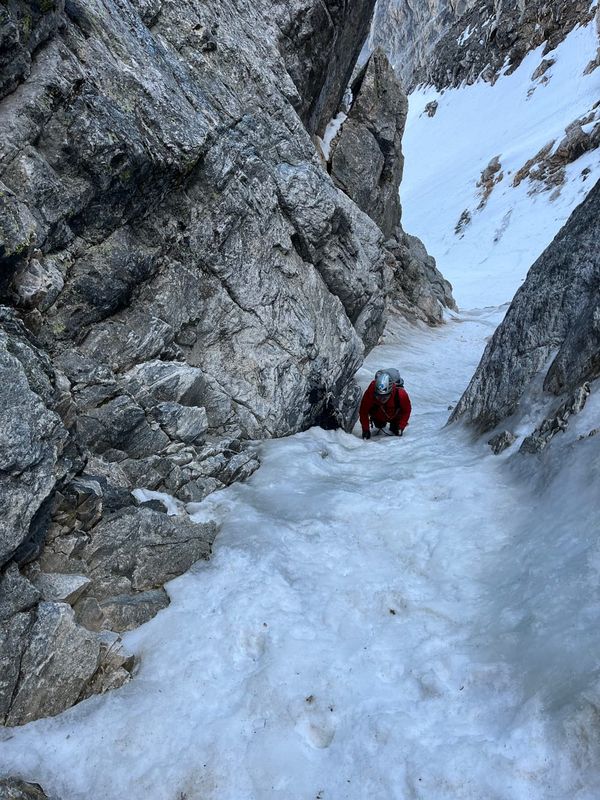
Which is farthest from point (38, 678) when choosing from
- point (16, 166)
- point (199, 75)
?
point (199, 75)

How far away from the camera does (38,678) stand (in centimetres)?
489

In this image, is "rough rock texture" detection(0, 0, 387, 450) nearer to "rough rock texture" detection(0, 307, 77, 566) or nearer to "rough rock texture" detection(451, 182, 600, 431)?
"rough rock texture" detection(0, 307, 77, 566)

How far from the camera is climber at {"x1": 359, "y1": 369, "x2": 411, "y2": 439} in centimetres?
1259

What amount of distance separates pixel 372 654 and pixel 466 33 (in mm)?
124590

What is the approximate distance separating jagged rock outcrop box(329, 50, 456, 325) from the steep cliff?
7.53 metres

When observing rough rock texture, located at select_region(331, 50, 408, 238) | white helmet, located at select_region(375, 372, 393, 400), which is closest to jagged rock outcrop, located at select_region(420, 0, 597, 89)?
rough rock texture, located at select_region(331, 50, 408, 238)

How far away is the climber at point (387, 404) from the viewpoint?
1259 cm

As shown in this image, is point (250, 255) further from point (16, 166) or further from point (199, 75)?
point (16, 166)

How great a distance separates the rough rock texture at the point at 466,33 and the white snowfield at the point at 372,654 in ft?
275

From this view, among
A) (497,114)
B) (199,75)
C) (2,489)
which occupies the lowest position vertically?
(2,489)

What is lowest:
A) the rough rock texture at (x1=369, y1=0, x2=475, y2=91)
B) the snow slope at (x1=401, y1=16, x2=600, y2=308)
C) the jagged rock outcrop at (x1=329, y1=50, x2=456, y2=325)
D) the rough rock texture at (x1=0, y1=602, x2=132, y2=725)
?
the rough rock texture at (x1=0, y1=602, x2=132, y2=725)

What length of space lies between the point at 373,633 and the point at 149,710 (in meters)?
2.41

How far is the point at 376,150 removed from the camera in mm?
21875

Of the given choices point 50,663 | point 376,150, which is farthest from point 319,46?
point 50,663
